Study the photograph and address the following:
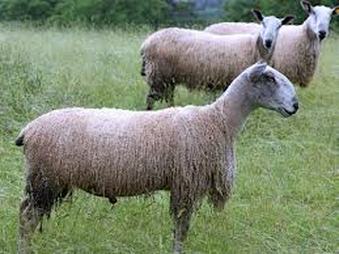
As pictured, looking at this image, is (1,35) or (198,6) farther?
(198,6)

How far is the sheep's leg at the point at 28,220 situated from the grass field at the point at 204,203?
0.33 feet

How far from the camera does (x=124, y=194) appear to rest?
4688 mm

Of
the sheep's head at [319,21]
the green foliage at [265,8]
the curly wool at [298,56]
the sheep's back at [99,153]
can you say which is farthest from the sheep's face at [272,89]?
the green foliage at [265,8]

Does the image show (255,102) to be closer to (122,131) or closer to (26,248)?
(122,131)

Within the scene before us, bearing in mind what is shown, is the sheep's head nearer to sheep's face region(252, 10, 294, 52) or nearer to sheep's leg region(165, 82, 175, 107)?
sheep's face region(252, 10, 294, 52)

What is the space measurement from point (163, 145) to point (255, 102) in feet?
2.56

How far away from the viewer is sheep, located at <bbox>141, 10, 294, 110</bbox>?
888 cm

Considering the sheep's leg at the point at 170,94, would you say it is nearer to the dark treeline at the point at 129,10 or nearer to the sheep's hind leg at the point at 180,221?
the sheep's hind leg at the point at 180,221

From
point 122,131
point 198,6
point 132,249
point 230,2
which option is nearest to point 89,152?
point 122,131

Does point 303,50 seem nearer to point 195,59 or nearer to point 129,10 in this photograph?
point 195,59

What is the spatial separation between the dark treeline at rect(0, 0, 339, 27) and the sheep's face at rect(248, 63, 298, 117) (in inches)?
774

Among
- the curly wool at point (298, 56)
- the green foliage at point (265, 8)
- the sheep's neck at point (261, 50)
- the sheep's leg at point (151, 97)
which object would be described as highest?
the sheep's neck at point (261, 50)

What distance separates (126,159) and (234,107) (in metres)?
0.88

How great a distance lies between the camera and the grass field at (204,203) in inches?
194
